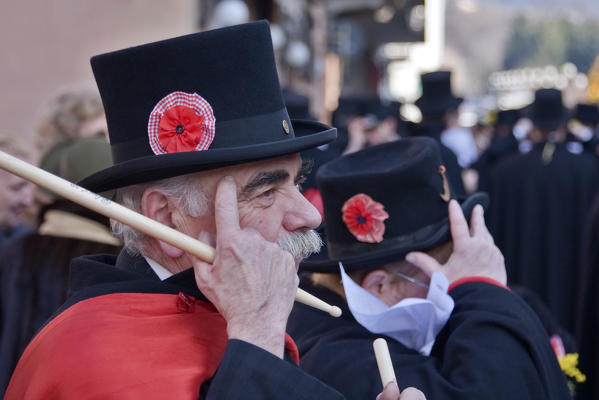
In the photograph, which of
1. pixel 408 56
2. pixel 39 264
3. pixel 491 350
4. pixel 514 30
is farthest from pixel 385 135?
pixel 514 30

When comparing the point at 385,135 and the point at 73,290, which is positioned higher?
the point at 73,290

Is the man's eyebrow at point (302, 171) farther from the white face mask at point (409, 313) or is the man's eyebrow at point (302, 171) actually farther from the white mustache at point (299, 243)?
the white face mask at point (409, 313)

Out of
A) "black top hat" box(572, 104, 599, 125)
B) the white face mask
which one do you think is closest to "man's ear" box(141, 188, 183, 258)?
the white face mask

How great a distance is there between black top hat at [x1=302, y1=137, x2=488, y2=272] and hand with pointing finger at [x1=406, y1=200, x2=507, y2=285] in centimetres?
6

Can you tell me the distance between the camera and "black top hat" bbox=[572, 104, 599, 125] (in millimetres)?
12391

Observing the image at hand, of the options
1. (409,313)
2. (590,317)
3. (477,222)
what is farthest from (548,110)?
(409,313)

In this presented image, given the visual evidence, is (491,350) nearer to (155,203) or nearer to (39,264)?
(155,203)

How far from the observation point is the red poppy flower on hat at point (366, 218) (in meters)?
2.72

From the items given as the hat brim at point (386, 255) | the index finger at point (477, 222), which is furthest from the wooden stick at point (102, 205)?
the index finger at point (477, 222)

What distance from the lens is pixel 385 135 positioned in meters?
11.4

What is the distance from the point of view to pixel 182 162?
1774 mm

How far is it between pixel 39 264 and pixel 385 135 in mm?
8436

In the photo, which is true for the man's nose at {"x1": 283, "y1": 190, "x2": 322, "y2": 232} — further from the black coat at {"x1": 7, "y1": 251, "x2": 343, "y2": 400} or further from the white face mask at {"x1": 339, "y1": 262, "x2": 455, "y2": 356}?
the white face mask at {"x1": 339, "y1": 262, "x2": 455, "y2": 356}

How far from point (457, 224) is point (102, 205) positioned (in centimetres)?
138
